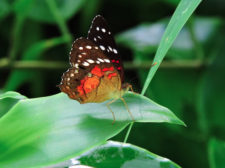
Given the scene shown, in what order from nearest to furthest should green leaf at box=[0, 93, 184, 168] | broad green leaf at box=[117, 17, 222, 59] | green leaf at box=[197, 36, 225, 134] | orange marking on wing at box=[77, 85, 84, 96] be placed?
green leaf at box=[0, 93, 184, 168] < orange marking on wing at box=[77, 85, 84, 96] < green leaf at box=[197, 36, 225, 134] < broad green leaf at box=[117, 17, 222, 59]

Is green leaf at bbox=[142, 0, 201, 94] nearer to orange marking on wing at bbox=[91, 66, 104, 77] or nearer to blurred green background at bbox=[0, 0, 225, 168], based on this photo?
orange marking on wing at bbox=[91, 66, 104, 77]

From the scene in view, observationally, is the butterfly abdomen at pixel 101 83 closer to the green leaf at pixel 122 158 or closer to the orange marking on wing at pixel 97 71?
the orange marking on wing at pixel 97 71

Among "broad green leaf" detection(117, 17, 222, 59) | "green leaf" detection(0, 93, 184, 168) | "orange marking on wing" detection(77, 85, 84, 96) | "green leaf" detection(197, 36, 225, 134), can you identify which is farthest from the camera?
"broad green leaf" detection(117, 17, 222, 59)

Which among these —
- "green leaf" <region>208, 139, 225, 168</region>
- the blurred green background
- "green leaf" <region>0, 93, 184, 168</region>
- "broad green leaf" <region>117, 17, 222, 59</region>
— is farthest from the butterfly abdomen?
"broad green leaf" <region>117, 17, 222, 59</region>

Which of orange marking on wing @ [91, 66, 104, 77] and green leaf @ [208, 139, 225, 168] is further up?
orange marking on wing @ [91, 66, 104, 77]

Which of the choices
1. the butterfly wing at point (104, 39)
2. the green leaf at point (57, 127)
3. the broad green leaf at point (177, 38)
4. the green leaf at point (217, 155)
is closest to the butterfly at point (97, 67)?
the butterfly wing at point (104, 39)

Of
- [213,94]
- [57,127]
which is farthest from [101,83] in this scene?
[213,94]

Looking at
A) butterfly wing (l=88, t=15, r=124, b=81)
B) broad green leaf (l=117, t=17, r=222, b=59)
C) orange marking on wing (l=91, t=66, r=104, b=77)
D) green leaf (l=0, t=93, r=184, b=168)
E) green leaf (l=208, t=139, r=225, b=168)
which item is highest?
butterfly wing (l=88, t=15, r=124, b=81)
